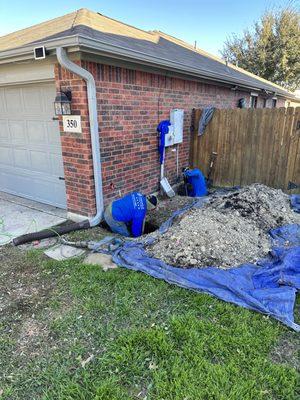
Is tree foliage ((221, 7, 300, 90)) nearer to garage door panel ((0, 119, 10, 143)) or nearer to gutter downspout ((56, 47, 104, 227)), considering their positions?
garage door panel ((0, 119, 10, 143))

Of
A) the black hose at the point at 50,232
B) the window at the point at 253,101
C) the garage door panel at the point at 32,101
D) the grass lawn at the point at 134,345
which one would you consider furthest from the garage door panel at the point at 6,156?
the window at the point at 253,101

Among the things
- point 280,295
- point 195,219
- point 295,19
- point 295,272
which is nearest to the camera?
point 280,295

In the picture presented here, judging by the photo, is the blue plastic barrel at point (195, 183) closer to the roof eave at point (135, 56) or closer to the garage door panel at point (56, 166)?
the roof eave at point (135, 56)

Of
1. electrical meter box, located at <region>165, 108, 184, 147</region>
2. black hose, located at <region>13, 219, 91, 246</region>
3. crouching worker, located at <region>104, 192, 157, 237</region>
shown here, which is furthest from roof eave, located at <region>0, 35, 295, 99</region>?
black hose, located at <region>13, 219, 91, 246</region>

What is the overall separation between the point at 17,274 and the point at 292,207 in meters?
4.69

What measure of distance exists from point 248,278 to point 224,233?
818 mm

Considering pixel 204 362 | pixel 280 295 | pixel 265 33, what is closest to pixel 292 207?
pixel 280 295

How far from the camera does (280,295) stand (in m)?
2.81

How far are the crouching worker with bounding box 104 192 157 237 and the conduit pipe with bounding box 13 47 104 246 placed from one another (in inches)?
9.2

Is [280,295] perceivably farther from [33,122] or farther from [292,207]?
[33,122]

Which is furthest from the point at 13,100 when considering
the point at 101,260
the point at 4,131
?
the point at 101,260

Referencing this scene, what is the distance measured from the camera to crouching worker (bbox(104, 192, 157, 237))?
14.6 ft

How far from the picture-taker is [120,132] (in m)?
4.84

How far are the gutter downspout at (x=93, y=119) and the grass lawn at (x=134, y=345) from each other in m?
1.57
